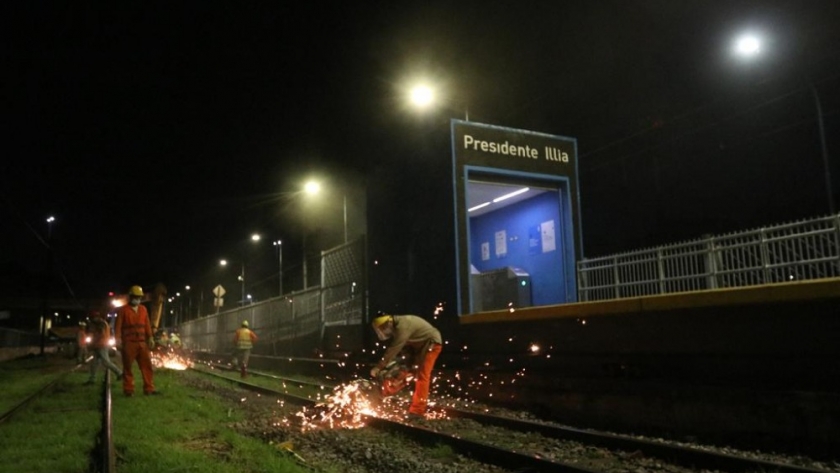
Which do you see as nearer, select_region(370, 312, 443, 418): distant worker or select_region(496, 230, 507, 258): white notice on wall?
select_region(370, 312, 443, 418): distant worker

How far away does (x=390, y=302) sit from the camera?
18.2 m

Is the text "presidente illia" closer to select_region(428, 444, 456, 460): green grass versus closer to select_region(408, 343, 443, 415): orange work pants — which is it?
select_region(408, 343, 443, 415): orange work pants

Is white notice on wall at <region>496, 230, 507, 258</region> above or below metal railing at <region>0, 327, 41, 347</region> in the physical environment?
above

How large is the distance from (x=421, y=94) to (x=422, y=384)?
7.42 m

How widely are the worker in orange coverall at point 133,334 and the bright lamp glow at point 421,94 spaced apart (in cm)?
728

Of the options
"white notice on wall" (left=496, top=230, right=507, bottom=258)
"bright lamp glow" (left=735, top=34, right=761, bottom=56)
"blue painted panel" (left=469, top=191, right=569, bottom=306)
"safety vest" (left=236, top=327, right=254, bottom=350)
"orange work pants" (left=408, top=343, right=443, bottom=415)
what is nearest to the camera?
"orange work pants" (left=408, top=343, right=443, bottom=415)

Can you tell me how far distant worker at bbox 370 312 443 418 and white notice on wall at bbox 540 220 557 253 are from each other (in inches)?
270

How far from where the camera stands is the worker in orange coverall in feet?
41.8

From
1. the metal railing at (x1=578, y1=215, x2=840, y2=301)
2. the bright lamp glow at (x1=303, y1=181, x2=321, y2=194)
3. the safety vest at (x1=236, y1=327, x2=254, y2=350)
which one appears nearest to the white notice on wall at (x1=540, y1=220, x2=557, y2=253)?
the metal railing at (x1=578, y1=215, x2=840, y2=301)

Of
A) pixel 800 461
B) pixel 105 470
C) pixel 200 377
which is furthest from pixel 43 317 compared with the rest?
pixel 800 461

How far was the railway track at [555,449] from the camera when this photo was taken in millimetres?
6777

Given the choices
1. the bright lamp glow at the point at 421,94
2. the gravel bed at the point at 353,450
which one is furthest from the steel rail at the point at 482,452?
the bright lamp glow at the point at 421,94

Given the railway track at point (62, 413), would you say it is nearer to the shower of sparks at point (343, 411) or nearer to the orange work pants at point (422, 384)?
the shower of sparks at point (343, 411)

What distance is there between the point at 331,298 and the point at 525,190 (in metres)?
7.57
